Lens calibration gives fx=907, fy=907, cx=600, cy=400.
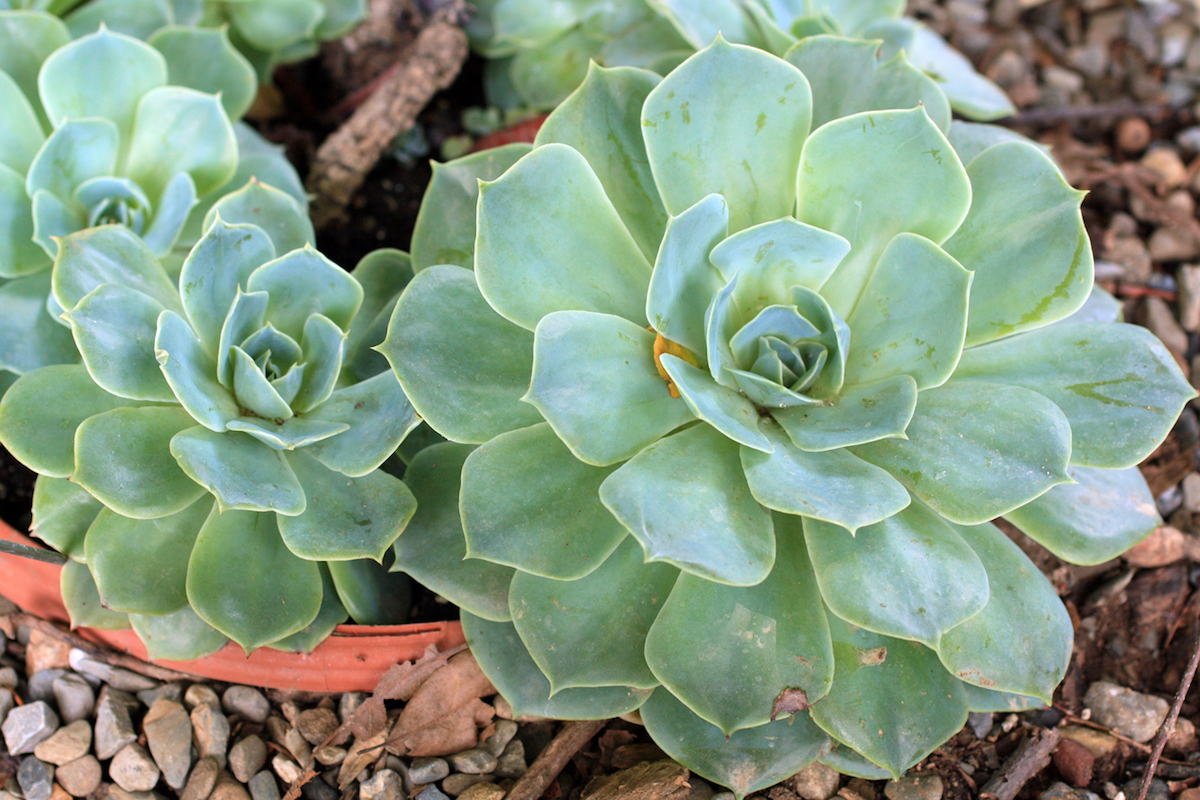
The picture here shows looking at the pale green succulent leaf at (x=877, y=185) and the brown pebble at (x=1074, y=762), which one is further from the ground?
the pale green succulent leaf at (x=877, y=185)

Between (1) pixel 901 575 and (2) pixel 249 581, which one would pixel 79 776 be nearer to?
(2) pixel 249 581

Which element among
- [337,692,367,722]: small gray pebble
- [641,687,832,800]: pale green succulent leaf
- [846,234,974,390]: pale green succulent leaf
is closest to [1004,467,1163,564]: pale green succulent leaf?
[846,234,974,390]: pale green succulent leaf

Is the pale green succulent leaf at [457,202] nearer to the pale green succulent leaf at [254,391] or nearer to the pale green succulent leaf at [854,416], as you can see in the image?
the pale green succulent leaf at [254,391]

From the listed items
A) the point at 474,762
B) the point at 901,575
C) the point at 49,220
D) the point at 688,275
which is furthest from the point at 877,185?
the point at 49,220

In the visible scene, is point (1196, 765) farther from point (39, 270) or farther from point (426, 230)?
point (39, 270)

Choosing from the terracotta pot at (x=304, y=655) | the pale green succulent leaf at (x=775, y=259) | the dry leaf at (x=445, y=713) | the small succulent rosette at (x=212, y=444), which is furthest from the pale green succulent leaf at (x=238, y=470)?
the pale green succulent leaf at (x=775, y=259)
